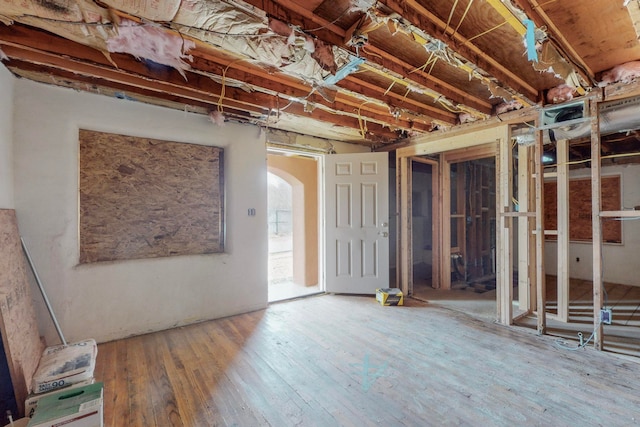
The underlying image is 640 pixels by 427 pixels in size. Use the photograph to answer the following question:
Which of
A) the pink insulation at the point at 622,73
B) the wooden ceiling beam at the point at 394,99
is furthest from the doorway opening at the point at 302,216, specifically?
the pink insulation at the point at 622,73

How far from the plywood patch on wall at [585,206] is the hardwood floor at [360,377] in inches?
147

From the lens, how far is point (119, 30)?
1.63m

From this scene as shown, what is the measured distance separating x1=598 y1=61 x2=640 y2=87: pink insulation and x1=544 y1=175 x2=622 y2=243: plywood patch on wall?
11.1 feet

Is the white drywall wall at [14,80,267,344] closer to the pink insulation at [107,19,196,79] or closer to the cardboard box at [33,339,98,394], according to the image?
the cardboard box at [33,339,98,394]

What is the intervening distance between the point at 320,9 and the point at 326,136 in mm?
2544

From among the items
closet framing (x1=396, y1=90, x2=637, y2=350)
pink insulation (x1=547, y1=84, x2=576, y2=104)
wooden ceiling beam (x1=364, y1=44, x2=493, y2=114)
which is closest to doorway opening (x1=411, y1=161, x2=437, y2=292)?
closet framing (x1=396, y1=90, x2=637, y2=350)

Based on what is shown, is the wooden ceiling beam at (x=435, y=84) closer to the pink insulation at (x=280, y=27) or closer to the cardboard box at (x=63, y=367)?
the pink insulation at (x=280, y=27)

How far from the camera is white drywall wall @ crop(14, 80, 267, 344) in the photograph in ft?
7.68

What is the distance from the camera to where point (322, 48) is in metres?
1.82

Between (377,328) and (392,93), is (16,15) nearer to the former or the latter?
(392,93)

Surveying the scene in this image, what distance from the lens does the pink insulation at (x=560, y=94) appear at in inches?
104

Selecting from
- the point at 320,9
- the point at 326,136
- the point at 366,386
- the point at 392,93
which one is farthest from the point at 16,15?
the point at 326,136

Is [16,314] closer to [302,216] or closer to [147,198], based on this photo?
[147,198]

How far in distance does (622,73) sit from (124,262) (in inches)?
186
